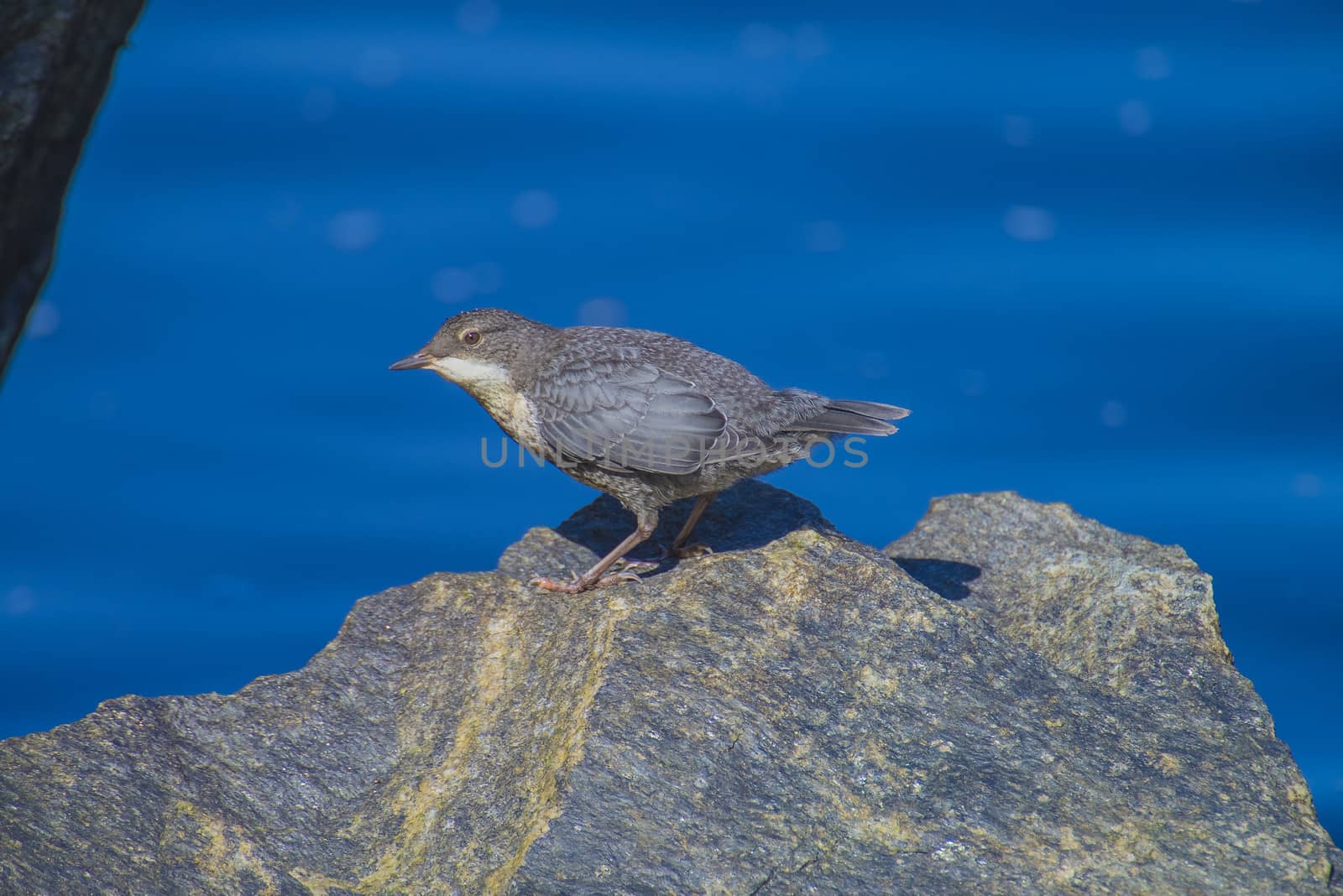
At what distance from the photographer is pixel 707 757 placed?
13.6 feet

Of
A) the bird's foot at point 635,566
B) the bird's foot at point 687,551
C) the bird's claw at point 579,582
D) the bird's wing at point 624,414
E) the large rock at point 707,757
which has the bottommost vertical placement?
the large rock at point 707,757

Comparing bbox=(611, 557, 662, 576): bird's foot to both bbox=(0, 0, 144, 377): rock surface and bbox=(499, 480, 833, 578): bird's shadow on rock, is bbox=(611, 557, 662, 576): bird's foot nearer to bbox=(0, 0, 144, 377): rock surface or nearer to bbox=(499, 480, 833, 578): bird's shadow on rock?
bbox=(499, 480, 833, 578): bird's shadow on rock

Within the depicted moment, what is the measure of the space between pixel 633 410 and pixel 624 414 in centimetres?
4

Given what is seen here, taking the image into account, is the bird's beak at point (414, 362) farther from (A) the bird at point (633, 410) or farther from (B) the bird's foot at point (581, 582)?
(B) the bird's foot at point (581, 582)

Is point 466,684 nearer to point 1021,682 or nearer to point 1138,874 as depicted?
point 1021,682

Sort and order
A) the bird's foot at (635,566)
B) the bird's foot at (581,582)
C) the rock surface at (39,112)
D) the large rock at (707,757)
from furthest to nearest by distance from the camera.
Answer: the bird's foot at (635,566) < the bird's foot at (581,582) < the large rock at (707,757) < the rock surface at (39,112)

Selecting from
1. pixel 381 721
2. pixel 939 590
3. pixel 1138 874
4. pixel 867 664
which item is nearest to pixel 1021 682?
pixel 867 664

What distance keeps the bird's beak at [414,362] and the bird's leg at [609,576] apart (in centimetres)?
115

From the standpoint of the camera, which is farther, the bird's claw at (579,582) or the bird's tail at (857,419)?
the bird's tail at (857,419)

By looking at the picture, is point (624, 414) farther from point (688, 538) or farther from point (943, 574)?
point (943, 574)

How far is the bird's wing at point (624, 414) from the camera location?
17.7 ft

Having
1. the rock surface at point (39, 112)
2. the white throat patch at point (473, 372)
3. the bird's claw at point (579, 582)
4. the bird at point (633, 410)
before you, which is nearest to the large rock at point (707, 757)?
the bird's claw at point (579, 582)

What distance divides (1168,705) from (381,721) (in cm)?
280

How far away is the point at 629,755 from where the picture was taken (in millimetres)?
4098
